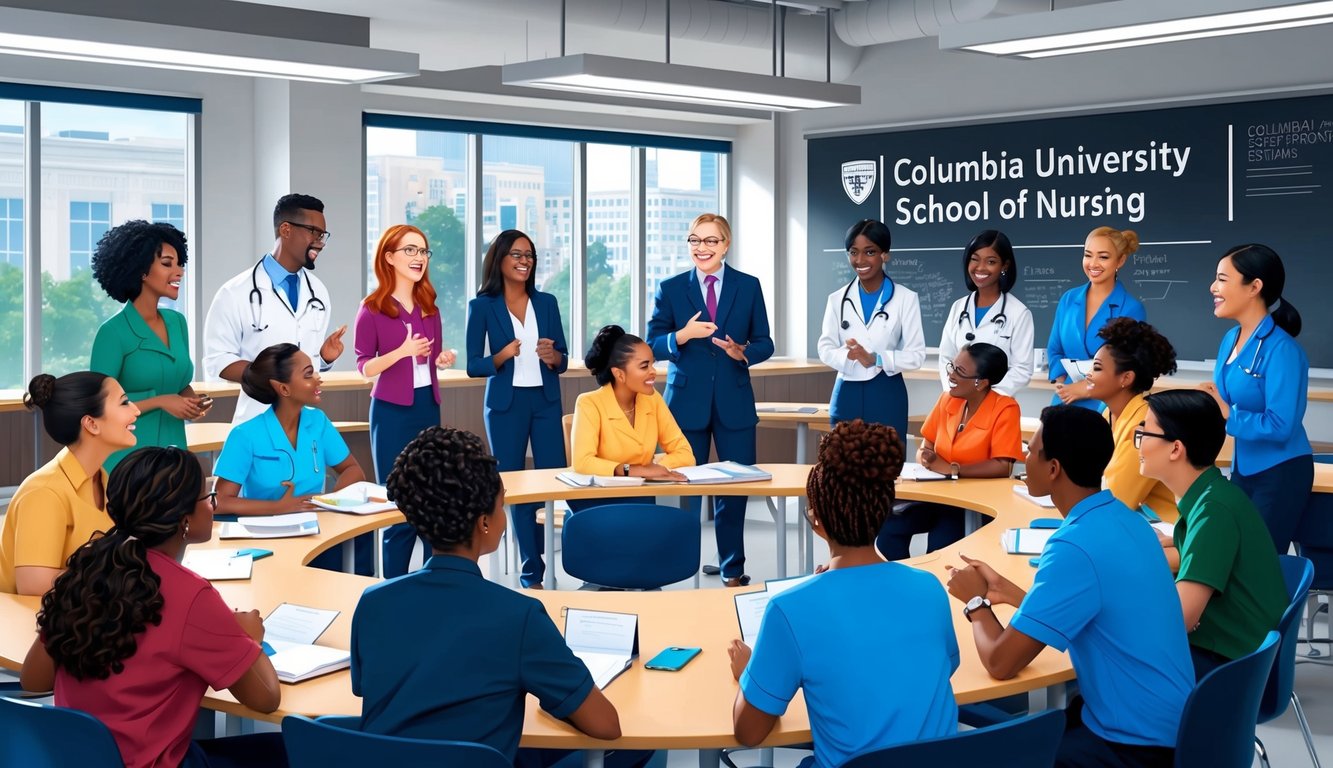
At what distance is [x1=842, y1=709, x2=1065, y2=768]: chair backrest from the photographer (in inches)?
76.5

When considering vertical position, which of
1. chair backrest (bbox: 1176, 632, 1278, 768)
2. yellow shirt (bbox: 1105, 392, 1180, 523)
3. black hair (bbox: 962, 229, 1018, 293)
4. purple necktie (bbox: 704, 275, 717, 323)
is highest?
black hair (bbox: 962, 229, 1018, 293)

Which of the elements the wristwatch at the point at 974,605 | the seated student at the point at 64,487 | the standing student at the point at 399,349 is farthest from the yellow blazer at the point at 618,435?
the wristwatch at the point at 974,605

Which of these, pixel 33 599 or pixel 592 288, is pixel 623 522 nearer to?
pixel 33 599

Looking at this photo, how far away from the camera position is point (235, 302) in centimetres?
479

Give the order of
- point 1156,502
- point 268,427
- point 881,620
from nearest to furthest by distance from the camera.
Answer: point 881,620 → point 1156,502 → point 268,427

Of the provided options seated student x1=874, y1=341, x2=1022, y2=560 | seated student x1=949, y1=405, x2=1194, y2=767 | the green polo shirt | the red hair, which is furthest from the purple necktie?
seated student x1=949, y1=405, x2=1194, y2=767

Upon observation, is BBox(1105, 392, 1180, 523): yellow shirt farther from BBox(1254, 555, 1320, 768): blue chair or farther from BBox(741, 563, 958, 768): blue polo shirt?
BBox(741, 563, 958, 768): blue polo shirt

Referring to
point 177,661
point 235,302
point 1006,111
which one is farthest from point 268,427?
point 1006,111

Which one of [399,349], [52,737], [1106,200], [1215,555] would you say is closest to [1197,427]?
[1215,555]

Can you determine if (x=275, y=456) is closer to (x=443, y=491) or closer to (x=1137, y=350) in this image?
(x=443, y=491)

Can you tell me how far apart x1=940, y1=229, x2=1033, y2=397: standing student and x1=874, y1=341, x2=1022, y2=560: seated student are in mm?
625

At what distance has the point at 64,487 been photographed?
299cm

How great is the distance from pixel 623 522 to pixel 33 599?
1.77 meters

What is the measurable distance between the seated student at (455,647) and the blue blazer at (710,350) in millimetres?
3260
